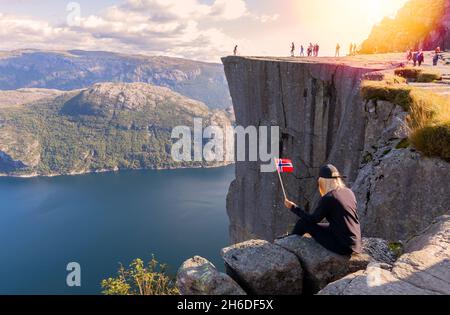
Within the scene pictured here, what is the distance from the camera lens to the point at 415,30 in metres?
78.1

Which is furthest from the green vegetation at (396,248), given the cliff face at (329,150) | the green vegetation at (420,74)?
the green vegetation at (420,74)

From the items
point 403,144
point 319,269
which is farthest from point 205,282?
point 403,144

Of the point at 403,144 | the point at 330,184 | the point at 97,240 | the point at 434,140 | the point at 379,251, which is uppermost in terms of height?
the point at 434,140

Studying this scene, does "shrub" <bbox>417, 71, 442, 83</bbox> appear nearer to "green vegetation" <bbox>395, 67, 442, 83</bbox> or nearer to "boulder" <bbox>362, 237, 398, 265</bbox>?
"green vegetation" <bbox>395, 67, 442, 83</bbox>

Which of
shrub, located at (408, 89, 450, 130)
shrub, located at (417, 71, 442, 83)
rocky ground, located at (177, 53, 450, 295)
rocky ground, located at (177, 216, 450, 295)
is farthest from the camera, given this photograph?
shrub, located at (417, 71, 442, 83)

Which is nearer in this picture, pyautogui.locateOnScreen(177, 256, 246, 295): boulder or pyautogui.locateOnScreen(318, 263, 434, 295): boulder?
pyautogui.locateOnScreen(318, 263, 434, 295): boulder

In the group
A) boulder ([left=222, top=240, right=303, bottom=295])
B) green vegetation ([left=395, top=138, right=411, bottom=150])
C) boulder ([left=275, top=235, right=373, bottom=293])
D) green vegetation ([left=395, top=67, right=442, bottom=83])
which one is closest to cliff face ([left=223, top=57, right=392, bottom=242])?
green vegetation ([left=395, top=67, right=442, bottom=83])

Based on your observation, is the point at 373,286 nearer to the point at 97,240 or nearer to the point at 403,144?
the point at 403,144

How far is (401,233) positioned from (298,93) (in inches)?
977

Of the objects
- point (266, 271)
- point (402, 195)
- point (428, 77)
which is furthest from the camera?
point (428, 77)

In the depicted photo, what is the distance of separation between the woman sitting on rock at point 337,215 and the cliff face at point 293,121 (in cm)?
1381

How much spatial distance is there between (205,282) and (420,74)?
2094 centimetres

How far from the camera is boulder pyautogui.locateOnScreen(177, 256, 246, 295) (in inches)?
318
